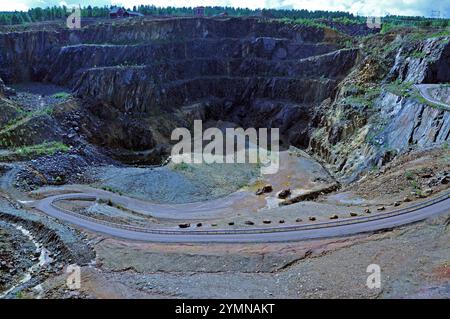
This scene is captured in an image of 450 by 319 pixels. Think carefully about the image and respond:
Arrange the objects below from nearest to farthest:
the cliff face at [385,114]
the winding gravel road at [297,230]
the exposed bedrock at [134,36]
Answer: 1. the winding gravel road at [297,230]
2. the cliff face at [385,114]
3. the exposed bedrock at [134,36]

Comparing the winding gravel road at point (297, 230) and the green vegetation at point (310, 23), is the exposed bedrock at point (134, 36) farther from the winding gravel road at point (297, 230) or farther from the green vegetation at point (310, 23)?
the winding gravel road at point (297, 230)

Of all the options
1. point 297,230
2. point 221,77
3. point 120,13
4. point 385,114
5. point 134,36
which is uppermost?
point 120,13

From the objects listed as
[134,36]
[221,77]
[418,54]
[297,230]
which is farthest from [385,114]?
[134,36]

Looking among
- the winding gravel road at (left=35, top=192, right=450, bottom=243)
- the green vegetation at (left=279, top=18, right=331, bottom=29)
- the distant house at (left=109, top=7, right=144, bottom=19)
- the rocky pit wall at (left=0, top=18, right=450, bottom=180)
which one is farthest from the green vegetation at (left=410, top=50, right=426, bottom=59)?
the distant house at (left=109, top=7, right=144, bottom=19)

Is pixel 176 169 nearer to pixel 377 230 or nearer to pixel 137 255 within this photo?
pixel 137 255

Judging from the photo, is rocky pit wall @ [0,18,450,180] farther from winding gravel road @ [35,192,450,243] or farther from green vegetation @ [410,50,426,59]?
winding gravel road @ [35,192,450,243]

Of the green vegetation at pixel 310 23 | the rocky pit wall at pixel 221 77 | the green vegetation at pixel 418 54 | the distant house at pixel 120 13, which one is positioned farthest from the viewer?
the distant house at pixel 120 13

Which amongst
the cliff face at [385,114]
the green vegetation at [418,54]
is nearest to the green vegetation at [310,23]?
the cliff face at [385,114]

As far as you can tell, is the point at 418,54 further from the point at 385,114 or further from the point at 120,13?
the point at 120,13
